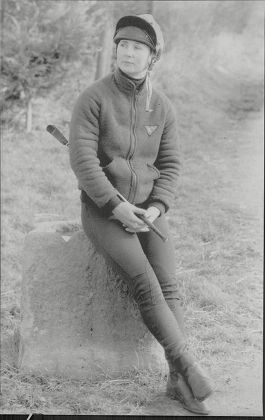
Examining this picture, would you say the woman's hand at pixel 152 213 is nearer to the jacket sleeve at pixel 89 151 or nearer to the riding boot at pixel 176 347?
the jacket sleeve at pixel 89 151

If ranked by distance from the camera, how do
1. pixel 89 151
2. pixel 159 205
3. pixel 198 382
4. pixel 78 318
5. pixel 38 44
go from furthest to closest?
pixel 38 44 < pixel 78 318 < pixel 159 205 < pixel 89 151 < pixel 198 382

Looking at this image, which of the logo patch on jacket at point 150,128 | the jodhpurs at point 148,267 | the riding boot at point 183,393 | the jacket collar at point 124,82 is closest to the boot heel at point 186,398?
the riding boot at point 183,393

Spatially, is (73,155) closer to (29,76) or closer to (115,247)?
(115,247)

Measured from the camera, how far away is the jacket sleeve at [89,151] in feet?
7.11

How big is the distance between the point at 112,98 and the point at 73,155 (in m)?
0.27

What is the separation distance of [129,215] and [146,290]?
0.95ft

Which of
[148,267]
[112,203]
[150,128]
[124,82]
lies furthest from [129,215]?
[124,82]

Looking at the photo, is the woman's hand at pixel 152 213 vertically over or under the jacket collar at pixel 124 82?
under

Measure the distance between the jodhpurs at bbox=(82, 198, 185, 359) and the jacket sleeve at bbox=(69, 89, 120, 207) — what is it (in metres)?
0.12

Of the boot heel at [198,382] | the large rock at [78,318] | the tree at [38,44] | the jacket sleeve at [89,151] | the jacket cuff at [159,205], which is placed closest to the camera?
the boot heel at [198,382]

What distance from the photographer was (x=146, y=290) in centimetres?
215

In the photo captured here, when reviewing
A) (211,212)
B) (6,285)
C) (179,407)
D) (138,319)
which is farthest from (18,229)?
(179,407)

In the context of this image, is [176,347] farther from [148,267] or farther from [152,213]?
[152,213]

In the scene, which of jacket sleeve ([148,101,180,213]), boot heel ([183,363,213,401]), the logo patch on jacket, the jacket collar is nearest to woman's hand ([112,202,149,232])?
jacket sleeve ([148,101,180,213])
